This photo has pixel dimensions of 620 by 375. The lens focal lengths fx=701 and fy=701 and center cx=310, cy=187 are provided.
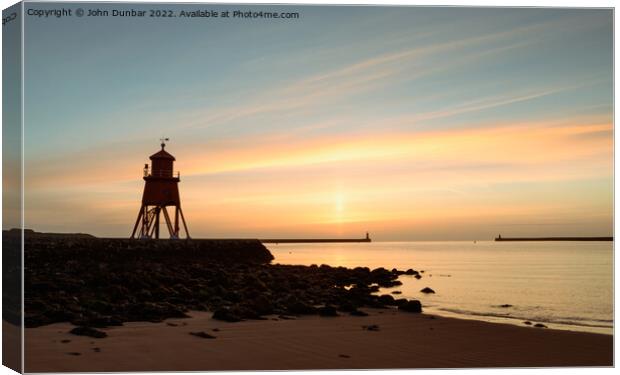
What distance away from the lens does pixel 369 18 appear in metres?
8.66

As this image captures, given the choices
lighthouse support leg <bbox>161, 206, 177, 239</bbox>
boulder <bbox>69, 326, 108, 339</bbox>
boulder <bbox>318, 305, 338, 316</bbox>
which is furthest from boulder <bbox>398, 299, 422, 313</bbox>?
lighthouse support leg <bbox>161, 206, 177, 239</bbox>

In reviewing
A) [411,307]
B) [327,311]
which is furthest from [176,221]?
[327,311]

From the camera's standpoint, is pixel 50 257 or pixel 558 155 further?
pixel 50 257

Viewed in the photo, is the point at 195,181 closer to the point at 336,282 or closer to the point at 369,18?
the point at 369,18

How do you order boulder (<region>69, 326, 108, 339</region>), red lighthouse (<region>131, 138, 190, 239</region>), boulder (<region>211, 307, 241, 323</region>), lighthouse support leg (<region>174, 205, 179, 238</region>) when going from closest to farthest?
boulder (<region>69, 326, 108, 339</region>) < boulder (<region>211, 307, 241, 323</region>) < red lighthouse (<region>131, 138, 190, 239</region>) < lighthouse support leg (<region>174, 205, 179, 238</region>)

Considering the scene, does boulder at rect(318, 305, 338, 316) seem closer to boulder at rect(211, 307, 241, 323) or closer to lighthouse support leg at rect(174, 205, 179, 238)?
boulder at rect(211, 307, 241, 323)

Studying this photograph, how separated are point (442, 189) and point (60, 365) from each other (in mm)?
5614

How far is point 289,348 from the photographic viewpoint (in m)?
8.88

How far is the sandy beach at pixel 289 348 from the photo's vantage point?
822cm

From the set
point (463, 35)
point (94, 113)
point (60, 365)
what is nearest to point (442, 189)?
point (463, 35)

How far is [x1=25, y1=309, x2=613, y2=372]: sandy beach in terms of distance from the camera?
8219 millimetres

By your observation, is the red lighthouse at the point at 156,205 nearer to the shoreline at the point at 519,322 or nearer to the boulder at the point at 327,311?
the shoreline at the point at 519,322

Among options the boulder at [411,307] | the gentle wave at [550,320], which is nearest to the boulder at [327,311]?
the boulder at [411,307]

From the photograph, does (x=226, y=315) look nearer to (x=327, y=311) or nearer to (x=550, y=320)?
(x=327, y=311)
